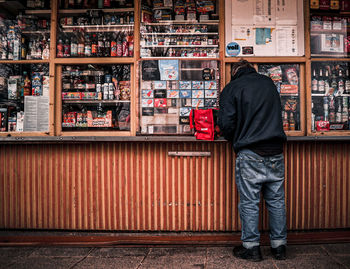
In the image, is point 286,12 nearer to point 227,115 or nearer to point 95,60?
point 227,115

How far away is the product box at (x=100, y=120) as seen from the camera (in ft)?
13.8

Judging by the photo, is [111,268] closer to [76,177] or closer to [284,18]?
[76,177]

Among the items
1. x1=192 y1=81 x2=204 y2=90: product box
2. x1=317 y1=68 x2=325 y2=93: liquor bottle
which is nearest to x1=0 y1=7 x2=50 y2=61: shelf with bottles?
x1=192 y1=81 x2=204 y2=90: product box

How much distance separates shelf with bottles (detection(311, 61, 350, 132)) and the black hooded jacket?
124cm

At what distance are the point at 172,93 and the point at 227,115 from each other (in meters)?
1.12

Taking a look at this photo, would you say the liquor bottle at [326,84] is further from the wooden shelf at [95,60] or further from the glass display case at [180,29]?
the wooden shelf at [95,60]

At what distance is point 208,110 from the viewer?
3.76 meters

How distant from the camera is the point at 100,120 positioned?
13.9ft

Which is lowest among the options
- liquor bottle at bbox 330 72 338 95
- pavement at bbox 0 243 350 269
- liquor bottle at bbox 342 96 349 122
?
pavement at bbox 0 243 350 269

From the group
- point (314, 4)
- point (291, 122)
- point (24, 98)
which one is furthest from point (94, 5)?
point (291, 122)

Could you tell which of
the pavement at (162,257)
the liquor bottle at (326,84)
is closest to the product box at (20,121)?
the pavement at (162,257)

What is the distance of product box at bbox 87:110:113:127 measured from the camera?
421 cm

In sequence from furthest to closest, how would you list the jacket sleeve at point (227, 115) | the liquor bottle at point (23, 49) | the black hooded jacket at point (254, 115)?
the liquor bottle at point (23, 49), the jacket sleeve at point (227, 115), the black hooded jacket at point (254, 115)

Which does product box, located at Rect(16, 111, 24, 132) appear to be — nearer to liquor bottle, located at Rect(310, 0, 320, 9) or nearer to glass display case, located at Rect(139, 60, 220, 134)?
glass display case, located at Rect(139, 60, 220, 134)
